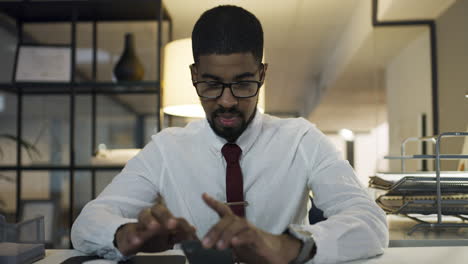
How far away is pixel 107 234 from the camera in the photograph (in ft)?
3.00

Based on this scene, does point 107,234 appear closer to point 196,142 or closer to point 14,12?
point 196,142

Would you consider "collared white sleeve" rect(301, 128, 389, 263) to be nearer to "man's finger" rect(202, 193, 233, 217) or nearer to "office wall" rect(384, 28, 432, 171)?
"man's finger" rect(202, 193, 233, 217)

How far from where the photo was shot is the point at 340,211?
3.38 ft

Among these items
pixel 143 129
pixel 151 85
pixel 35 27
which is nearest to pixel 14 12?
pixel 35 27

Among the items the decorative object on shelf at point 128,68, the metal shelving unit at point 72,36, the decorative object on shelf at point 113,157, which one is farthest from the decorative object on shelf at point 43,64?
the decorative object on shelf at point 113,157

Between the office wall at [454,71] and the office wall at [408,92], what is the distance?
502mm

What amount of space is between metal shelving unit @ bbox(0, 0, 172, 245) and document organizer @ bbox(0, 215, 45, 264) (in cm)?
206

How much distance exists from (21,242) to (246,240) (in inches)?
20.2

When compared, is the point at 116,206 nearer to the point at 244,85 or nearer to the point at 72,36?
the point at 244,85

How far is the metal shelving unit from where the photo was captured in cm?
297

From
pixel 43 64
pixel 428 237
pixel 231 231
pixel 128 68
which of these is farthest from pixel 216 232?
pixel 43 64

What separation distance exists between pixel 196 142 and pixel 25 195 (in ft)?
8.76

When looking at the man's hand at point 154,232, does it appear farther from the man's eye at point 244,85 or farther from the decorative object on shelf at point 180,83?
the decorative object on shelf at point 180,83

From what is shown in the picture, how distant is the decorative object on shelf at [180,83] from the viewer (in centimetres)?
210
